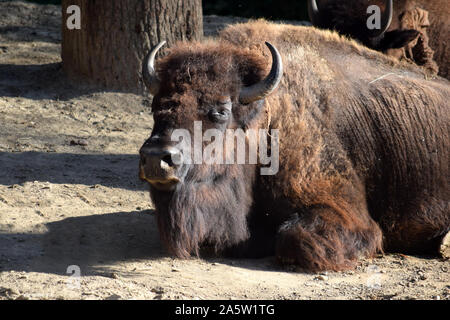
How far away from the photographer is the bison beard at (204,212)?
4.72 metres

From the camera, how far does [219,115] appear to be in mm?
4797

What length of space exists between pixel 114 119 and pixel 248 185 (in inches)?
134

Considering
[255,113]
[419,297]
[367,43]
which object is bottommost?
[419,297]

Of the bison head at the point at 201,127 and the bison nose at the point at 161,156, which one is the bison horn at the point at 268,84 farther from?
the bison nose at the point at 161,156

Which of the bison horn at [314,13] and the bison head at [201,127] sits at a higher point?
the bison horn at [314,13]

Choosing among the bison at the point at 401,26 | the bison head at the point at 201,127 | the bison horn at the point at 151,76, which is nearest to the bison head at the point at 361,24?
the bison at the point at 401,26

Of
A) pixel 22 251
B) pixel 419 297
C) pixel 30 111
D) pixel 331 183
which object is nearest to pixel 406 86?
pixel 331 183

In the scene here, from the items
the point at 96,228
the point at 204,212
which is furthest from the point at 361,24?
the point at 96,228

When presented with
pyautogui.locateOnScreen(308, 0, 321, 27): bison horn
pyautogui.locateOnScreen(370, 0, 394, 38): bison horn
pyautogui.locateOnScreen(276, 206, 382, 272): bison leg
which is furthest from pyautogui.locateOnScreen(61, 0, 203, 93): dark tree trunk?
pyautogui.locateOnScreen(276, 206, 382, 272): bison leg

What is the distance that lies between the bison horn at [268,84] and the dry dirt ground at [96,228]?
3.77ft

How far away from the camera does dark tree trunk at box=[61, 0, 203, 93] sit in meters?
8.16

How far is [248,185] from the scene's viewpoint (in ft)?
16.7

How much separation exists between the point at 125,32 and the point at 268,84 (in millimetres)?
3751

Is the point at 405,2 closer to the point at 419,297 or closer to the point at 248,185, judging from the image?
the point at 248,185
